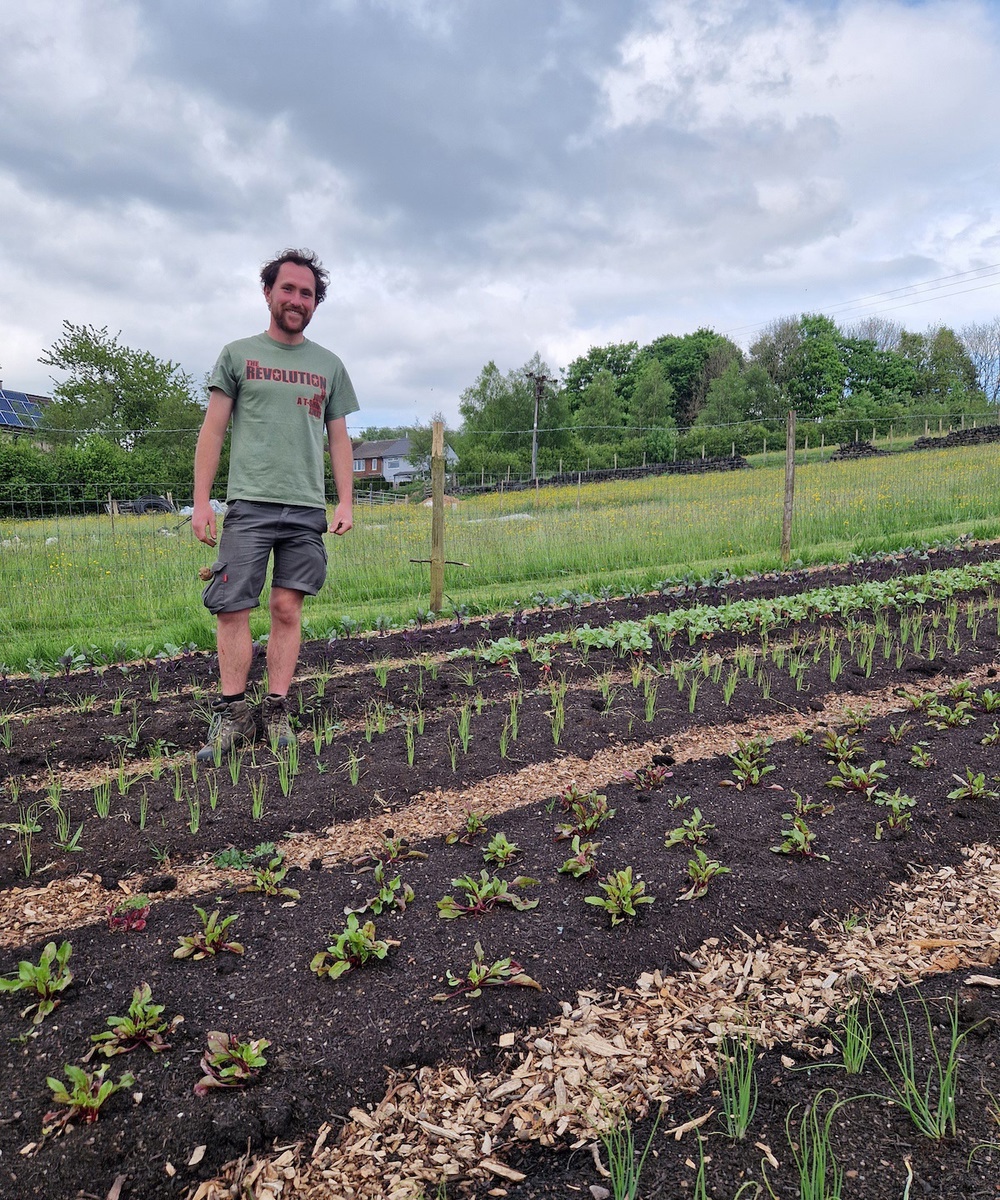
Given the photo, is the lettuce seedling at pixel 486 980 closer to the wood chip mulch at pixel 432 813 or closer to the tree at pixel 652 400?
the wood chip mulch at pixel 432 813

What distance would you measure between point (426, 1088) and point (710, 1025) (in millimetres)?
689

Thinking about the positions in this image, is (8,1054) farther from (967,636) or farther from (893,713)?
(967,636)

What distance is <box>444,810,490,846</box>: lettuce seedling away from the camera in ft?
8.55

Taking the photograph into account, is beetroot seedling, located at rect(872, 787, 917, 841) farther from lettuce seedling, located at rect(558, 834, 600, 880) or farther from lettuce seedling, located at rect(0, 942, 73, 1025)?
lettuce seedling, located at rect(0, 942, 73, 1025)

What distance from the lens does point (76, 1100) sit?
4.90 feet

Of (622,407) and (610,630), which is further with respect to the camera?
(622,407)

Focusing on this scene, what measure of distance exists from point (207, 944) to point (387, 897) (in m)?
0.50

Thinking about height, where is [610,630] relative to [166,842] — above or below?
above

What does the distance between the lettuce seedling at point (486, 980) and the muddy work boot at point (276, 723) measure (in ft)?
5.80

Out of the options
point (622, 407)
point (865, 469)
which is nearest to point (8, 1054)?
point (865, 469)

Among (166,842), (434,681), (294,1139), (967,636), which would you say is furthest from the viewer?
(967,636)

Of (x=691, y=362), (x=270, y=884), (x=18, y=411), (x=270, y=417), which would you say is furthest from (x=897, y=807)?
(x=691, y=362)

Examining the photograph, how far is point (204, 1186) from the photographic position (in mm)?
1414

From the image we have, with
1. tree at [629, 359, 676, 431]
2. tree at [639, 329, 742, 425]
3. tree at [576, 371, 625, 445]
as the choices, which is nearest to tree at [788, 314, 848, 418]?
tree at [639, 329, 742, 425]
